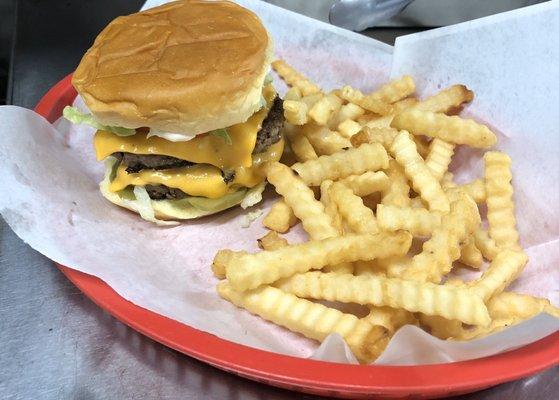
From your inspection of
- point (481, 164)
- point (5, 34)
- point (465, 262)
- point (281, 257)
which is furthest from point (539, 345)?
point (5, 34)

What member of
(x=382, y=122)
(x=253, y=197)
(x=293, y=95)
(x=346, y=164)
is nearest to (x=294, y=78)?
(x=293, y=95)

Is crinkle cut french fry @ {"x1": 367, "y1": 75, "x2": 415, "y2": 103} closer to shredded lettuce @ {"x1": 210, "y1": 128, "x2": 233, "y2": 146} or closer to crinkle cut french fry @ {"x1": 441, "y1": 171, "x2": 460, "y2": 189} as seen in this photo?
crinkle cut french fry @ {"x1": 441, "y1": 171, "x2": 460, "y2": 189}

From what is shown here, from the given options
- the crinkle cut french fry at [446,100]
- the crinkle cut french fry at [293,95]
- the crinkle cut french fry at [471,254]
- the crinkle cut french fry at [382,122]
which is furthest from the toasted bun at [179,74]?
the crinkle cut french fry at [471,254]

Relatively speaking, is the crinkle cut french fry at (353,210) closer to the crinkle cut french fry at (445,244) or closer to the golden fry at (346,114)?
the crinkle cut french fry at (445,244)

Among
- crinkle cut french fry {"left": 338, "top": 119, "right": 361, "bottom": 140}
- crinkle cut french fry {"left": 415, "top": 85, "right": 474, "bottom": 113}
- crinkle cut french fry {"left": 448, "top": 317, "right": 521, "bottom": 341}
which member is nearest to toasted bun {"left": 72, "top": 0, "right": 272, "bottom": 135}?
crinkle cut french fry {"left": 338, "top": 119, "right": 361, "bottom": 140}

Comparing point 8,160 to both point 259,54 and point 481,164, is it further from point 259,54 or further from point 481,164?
point 481,164

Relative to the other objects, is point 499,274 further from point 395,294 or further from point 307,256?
point 307,256
